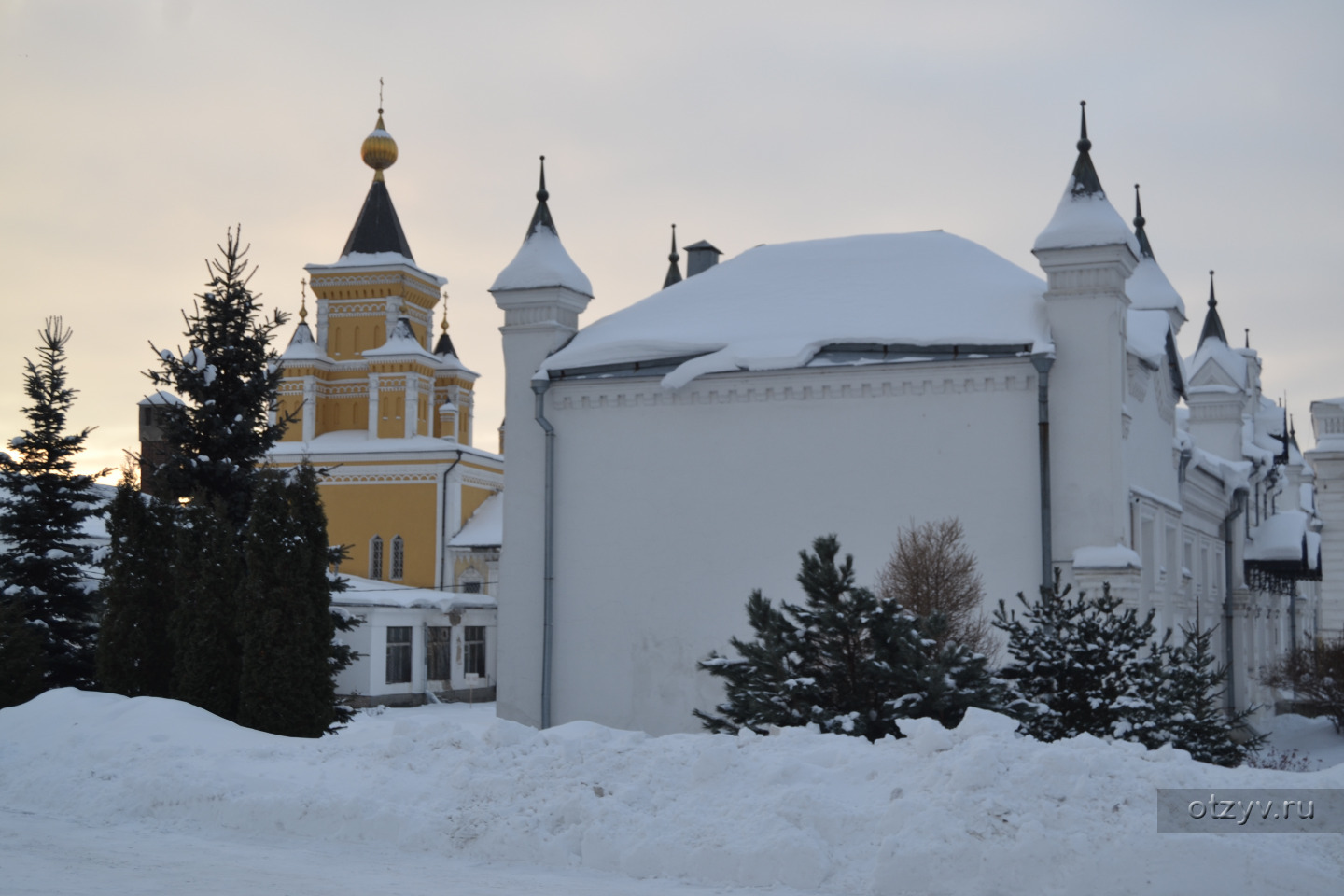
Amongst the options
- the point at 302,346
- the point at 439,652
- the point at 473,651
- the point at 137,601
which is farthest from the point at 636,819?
the point at 302,346

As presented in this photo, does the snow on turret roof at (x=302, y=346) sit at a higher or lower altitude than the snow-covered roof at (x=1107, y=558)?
higher

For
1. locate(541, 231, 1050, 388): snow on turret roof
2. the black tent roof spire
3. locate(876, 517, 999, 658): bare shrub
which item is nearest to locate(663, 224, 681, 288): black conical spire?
locate(541, 231, 1050, 388): snow on turret roof

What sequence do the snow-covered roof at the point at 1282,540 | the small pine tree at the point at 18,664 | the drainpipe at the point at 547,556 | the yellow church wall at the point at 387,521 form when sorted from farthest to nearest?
the yellow church wall at the point at 387,521 → the snow-covered roof at the point at 1282,540 → the drainpipe at the point at 547,556 → the small pine tree at the point at 18,664

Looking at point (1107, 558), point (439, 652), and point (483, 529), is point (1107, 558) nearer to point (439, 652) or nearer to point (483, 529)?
point (439, 652)

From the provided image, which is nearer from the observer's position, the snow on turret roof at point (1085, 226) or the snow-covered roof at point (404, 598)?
the snow on turret roof at point (1085, 226)

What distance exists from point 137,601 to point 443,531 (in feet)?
95.2

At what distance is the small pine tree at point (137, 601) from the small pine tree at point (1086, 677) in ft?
30.3

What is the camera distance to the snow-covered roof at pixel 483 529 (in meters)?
43.2

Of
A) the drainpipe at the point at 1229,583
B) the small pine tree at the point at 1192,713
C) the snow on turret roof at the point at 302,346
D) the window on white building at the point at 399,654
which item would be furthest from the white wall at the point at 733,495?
the snow on turret roof at the point at 302,346

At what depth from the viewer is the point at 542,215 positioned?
2188 cm

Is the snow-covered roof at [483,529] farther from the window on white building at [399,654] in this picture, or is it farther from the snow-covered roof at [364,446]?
the window on white building at [399,654]

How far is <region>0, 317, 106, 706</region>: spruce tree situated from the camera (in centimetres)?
1705

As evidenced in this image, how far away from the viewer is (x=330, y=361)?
1895 inches

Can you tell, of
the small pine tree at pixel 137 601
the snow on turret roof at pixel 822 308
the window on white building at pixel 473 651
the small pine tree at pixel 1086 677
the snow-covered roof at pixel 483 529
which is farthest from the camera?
the snow-covered roof at pixel 483 529
